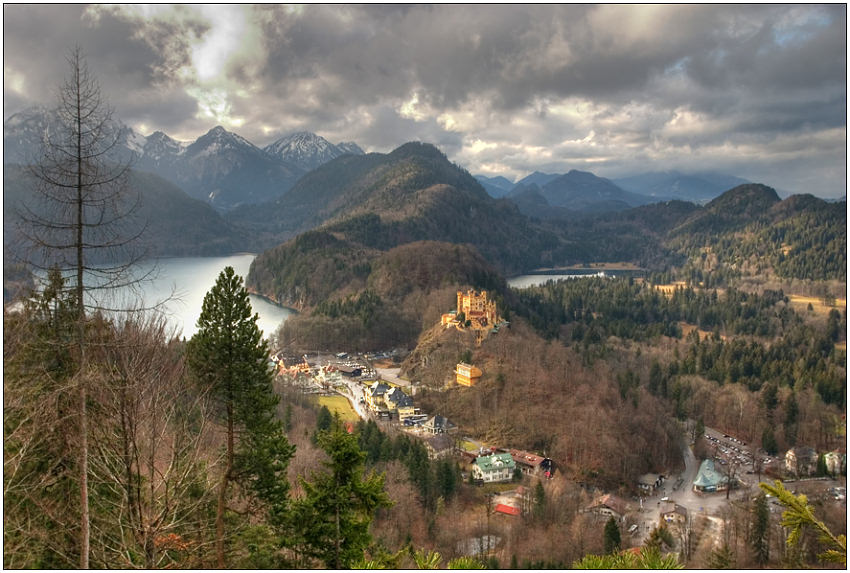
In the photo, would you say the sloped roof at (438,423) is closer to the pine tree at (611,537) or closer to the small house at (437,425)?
the small house at (437,425)

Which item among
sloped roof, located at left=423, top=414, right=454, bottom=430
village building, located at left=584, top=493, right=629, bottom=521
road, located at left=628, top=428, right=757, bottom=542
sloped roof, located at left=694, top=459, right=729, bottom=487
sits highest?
sloped roof, located at left=423, top=414, right=454, bottom=430

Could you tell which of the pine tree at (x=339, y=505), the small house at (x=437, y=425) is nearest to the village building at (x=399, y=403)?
the small house at (x=437, y=425)

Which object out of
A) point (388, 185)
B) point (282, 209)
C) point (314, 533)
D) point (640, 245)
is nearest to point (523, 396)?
point (314, 533)

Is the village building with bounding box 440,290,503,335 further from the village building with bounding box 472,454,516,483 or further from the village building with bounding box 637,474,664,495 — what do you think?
the village building with bounding box 637,474,664,495

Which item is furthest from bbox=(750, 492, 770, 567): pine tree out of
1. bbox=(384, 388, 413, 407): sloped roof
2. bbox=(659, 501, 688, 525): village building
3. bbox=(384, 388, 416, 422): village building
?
bbox=(384, 388, 413, 407): sloped roof

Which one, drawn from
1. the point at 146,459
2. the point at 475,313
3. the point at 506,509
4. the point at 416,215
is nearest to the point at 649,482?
the point at 506,509
